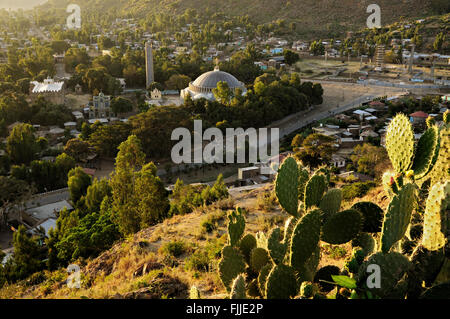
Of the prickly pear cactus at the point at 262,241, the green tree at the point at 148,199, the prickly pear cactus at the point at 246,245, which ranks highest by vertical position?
the prickly pear cactus at the point at 262,241

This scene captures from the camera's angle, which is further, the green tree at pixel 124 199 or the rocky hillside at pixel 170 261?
the green tree at pixel 124 199

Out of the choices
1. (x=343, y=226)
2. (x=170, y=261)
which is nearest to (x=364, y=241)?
(x=343, y=226)

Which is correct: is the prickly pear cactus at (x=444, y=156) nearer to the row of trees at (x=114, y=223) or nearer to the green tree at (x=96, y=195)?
the row of trees at (x=114, y=223)

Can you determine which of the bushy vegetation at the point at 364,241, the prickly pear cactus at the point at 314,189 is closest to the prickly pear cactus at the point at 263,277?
the bushy vegetation at the point at 364,241

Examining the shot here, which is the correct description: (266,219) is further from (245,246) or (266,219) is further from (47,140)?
(47,140)

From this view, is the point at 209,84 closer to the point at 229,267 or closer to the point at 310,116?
the point at 310,116

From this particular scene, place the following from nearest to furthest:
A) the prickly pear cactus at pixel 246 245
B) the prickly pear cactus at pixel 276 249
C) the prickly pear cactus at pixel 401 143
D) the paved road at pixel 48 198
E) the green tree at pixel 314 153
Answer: the prickly pear cactus at pixel 276 249
the prickly pear cactus at pixel 401 143
the prickly pear cactus at pixel 246 245
the paved road at pixel 48 198
the green tree at pixel 314 153

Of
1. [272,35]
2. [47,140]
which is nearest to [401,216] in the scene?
[47,140]

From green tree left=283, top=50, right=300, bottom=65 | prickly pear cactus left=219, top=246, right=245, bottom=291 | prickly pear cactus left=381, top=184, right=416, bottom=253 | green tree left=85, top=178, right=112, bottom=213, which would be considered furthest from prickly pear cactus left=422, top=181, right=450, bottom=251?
green tree left=283, top=50, right=300, bottom=65
